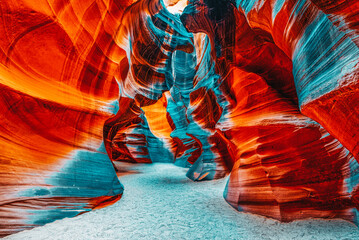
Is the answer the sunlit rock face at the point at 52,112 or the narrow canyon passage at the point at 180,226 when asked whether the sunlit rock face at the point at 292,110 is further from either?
the sunlit rock face at the point at 52,112

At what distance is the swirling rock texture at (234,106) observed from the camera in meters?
1.78

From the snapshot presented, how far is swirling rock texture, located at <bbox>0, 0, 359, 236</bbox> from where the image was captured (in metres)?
1.78

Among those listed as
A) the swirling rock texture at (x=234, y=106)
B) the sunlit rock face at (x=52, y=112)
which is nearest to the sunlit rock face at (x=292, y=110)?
the swirling rock texture at (x=234, y=106)

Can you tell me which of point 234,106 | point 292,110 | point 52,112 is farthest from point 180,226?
point 234,106

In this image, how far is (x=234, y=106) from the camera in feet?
15.9

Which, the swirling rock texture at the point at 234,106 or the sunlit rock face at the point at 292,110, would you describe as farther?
the swirling rock texture at the point at 234,106

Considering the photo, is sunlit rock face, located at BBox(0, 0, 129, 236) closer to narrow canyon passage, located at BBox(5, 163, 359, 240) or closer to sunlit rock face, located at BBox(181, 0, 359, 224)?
narrow canyon passage, located at BBox(5, 163, 359, 240)

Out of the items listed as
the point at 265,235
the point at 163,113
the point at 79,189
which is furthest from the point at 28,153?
the point at 163,113

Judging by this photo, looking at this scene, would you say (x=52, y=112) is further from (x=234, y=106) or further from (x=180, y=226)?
(x=234, y=106)

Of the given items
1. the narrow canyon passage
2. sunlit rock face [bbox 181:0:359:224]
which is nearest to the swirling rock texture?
sunlit rock face [bbox 181:0:359:224]

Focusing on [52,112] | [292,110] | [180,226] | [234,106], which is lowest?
[180,226]

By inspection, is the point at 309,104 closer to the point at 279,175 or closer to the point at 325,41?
the point at 325,41

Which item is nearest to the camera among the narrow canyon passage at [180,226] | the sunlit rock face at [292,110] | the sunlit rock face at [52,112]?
the sunlit rock face at [292,110]

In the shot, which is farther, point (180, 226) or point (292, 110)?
point (292, 110)
